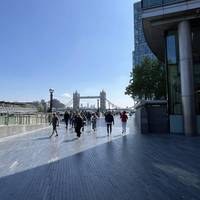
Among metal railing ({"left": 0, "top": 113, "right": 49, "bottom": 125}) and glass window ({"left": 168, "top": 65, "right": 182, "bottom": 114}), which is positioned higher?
glass window ({"left": 168, "top": 65, "right": 182, "bottom": 114})

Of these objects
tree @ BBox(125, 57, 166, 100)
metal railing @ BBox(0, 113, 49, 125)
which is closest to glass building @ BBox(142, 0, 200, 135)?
metal railing @ BBox(0, 113, 49, 125)

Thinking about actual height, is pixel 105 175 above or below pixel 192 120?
below

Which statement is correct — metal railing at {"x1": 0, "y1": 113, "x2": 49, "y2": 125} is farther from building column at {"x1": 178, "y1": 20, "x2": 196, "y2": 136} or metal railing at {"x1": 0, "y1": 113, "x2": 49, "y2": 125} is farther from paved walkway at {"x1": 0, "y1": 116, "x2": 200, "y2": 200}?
building column at {"x1": 178, "y1": 20, "x2": 196, "y2": 136}

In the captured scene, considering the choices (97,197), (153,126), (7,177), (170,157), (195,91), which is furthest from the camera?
(153,126)

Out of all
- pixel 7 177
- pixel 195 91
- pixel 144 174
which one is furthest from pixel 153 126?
pixel 7 177

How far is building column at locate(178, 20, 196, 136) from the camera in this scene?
16.7m

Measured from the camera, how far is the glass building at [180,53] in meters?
16.8

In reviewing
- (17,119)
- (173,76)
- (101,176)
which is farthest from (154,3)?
(101,176)

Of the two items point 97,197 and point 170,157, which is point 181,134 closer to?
point 170,157

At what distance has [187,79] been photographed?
672 inches

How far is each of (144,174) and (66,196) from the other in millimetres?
2572

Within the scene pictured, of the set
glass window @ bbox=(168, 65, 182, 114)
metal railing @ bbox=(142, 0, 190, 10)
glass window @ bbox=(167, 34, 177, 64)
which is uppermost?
metal railing @ bbox=(142, 0, 190, 10)

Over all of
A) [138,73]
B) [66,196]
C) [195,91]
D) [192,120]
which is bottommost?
[66,196]

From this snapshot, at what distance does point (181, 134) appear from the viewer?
17.4m
